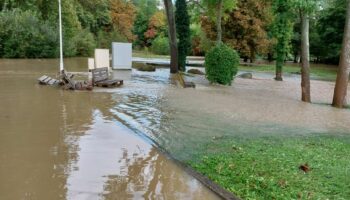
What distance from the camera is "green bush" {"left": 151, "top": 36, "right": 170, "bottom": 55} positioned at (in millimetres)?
57422

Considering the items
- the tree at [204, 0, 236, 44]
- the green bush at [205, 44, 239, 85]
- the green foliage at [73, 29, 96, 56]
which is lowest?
the green bush at [205, 44, 239, 85]

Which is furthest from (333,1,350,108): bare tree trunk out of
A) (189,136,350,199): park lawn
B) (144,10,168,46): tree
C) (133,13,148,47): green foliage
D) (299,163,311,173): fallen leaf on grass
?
(133,13,148,47): green foliage

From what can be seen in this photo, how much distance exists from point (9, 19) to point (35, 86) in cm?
1578

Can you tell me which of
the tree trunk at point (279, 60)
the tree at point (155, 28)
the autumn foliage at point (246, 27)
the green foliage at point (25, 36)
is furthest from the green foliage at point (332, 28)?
the green foliage at point (25, 36)

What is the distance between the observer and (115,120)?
967 centimetres

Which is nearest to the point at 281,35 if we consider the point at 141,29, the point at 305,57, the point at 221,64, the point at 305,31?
the point at 221,64

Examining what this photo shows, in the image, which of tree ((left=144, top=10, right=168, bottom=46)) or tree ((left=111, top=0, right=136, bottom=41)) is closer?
tree ((left=111, top=0, right=136, bottom=41))

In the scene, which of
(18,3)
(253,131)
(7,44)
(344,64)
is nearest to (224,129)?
(253,131)

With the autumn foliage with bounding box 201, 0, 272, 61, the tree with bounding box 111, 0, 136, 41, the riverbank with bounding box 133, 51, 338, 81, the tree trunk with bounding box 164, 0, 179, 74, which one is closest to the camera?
the tree trunk with bounding box 164, 0, 179, 74

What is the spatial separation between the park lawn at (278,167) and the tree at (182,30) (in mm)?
19297

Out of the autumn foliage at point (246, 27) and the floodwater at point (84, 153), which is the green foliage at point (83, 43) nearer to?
the autumn foliage at point (246, 27)

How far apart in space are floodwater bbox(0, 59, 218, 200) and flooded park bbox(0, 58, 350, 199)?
13 millimetres

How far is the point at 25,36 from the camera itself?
1168 inches

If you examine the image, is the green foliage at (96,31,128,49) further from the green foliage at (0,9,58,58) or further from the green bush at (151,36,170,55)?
the green bush at (151,36,170,55)
